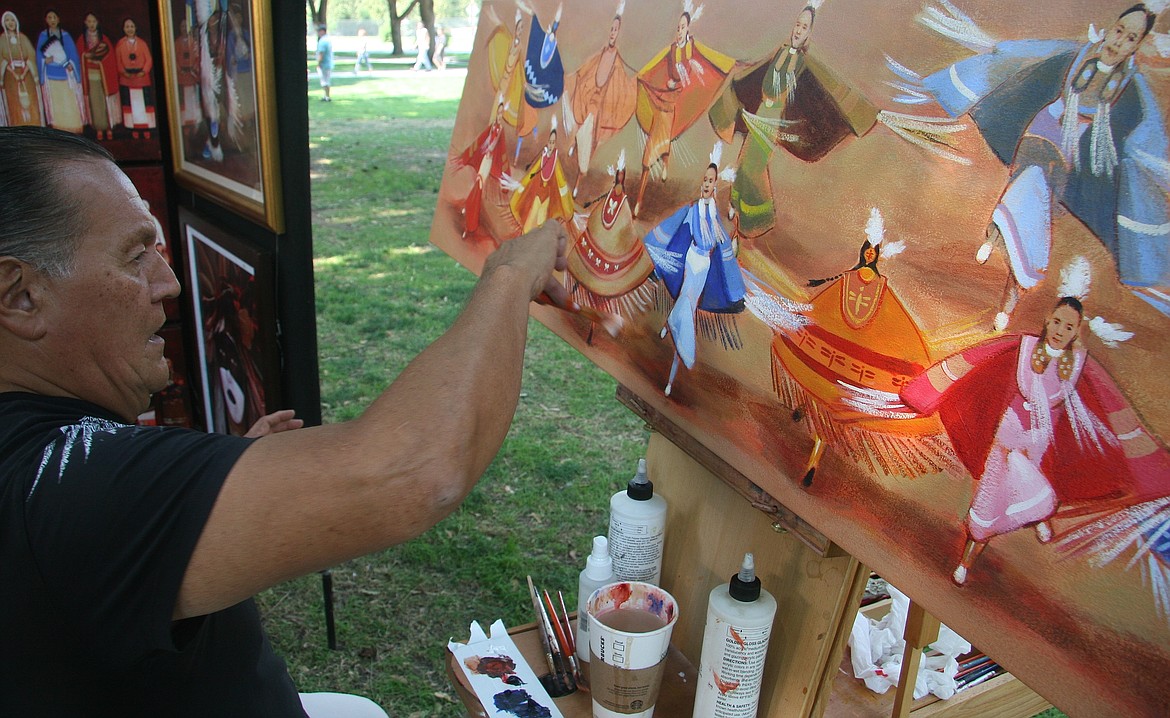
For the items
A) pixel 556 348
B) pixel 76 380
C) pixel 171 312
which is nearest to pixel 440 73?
pixel 556 348

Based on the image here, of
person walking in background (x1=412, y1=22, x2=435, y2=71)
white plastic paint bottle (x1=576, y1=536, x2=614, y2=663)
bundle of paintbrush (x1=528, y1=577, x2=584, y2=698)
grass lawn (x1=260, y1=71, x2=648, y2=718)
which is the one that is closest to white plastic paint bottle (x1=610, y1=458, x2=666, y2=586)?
white plastic paint bottle (x1=576, y1=536, x2=614, y2=663)

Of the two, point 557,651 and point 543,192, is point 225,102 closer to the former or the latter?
point 543,192

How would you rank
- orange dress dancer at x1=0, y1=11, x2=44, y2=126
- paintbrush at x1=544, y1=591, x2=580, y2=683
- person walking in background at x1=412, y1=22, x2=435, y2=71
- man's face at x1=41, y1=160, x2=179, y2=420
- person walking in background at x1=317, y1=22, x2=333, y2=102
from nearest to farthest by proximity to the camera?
man's face at x1=41, y1=160, x2=179, y2=420
paintbrush at x1=544, y1=591, x2=580, y2=683
orange dress dancer at x1=0, y1=11, x2=44, y2=126
person walking in background at x1=317, y1=22, x2=333, y2=102
person walking in background at x1=412, y1=22, x2=435, y2=71

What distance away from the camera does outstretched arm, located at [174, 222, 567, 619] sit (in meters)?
0.91

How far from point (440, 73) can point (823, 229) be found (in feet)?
71.1

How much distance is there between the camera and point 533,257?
134cm

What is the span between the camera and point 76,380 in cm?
117

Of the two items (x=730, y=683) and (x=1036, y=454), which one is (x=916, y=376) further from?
(x=730, y=683)

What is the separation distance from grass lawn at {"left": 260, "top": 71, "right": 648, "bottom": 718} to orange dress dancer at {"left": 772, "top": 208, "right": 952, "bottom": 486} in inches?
74.1

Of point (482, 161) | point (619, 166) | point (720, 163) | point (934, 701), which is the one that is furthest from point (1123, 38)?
point (482, 161)

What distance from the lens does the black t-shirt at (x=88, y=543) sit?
909mm

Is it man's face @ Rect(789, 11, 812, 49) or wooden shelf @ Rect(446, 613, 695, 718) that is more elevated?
man's face @ Rect(789, 11, 812, 49)

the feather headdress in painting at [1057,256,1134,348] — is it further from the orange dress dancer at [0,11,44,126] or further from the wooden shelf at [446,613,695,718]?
the orange dress dancer at [0,11,44,126]

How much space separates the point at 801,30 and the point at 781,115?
0.37ft
